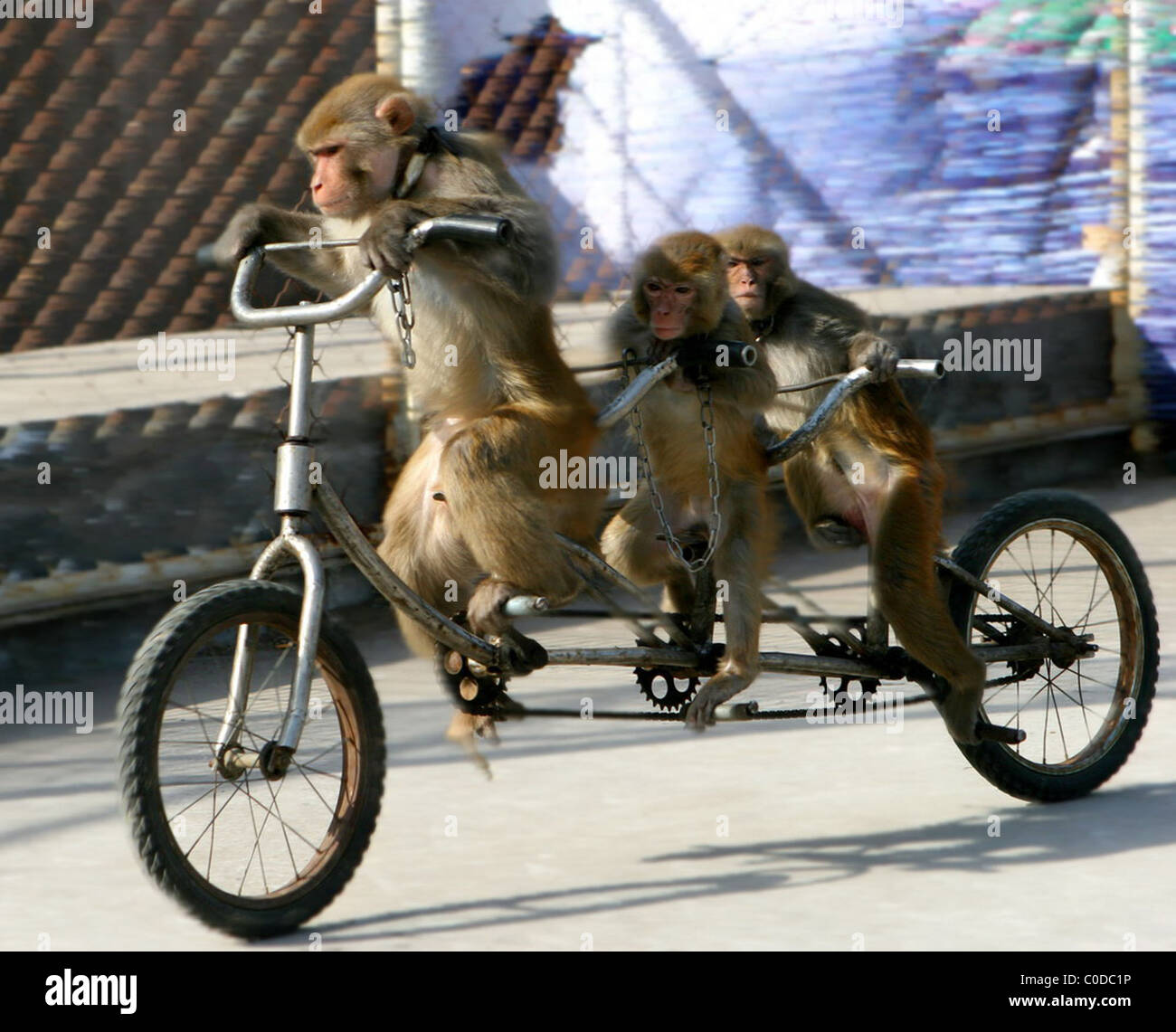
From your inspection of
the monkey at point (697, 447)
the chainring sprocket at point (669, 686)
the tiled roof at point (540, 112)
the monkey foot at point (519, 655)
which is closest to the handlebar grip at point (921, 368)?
the monkey at point (697, 447)

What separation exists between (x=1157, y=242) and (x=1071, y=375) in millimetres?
719

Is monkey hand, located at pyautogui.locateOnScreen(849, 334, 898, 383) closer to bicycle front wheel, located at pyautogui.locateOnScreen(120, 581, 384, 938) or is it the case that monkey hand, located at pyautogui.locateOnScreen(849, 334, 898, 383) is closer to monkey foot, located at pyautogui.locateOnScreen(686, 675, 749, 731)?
monkey foot, located at pyautogui.locateOnScreen(686, 675, 749, 731)

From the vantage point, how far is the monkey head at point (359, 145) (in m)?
3.76

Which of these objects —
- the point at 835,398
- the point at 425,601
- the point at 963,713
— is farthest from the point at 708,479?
the point at 963,713

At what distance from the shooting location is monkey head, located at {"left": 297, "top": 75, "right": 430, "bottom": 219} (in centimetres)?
376

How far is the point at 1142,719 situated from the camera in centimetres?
455

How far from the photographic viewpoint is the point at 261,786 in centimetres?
437

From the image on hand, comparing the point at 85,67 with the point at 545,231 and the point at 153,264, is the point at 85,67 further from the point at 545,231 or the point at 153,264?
the point at 545,231

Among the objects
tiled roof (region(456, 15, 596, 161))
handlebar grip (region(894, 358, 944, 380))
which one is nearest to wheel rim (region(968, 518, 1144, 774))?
handlebar grip (region(894, 358, 944, 380))

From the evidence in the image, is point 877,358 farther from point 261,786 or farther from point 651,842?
point 261,786

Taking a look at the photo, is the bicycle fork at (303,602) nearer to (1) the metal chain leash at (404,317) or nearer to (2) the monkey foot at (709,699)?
(1) the metal chain leash at (404,317)

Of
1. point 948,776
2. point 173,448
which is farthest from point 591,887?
point 173,448

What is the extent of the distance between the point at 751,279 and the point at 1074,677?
180cm

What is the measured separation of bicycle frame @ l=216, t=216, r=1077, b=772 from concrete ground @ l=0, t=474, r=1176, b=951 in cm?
35
